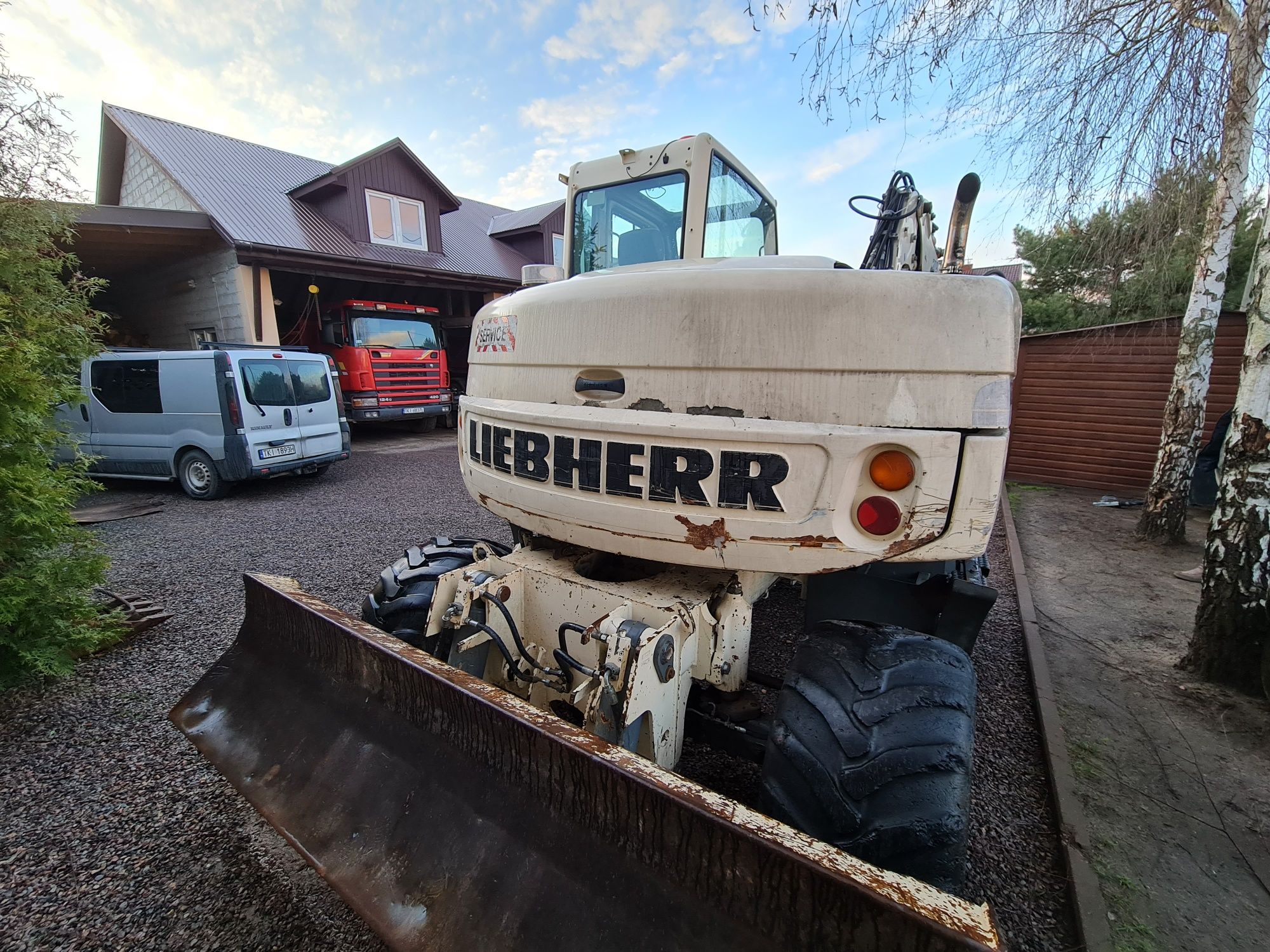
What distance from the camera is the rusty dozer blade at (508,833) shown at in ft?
3.35

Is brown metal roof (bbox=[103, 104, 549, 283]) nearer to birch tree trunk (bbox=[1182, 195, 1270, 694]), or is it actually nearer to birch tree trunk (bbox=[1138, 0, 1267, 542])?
birch tree trunk (bbox=[1138, 0, 1267, 542])

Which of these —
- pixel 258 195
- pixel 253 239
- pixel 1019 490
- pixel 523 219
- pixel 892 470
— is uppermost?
pixel 523 219

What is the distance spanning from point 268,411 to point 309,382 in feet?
2.87

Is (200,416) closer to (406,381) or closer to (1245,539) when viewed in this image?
(406,381)

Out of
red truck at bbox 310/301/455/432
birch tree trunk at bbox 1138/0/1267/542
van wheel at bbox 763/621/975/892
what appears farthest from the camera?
red truck at bbox 310/301/455/432

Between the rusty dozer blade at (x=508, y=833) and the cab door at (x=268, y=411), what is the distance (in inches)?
268

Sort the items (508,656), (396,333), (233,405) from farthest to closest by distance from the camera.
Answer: (396,333), (233,405), (508,656)

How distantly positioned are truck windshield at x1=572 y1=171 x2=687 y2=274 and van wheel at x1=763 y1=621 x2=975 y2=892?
2047 millimetres

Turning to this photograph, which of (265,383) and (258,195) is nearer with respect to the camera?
(265,383)

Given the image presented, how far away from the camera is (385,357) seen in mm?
12859

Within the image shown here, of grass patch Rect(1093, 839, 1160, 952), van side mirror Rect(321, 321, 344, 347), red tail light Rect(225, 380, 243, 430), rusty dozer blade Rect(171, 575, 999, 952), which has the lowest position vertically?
grass patch Rect(1093, 839, 1160, 952)

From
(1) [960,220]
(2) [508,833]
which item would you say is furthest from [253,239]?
(2) [508,833]

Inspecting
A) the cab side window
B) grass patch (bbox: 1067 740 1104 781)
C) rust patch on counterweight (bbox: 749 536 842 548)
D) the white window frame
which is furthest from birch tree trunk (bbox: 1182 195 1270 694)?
the white window frame

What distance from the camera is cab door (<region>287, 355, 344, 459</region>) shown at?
27.6 ft
